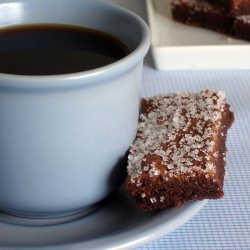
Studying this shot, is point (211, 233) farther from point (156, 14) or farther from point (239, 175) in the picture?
point (156, 14)

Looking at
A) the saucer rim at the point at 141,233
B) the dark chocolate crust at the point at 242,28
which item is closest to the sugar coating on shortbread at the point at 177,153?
the saucer rim at the point at 141,233

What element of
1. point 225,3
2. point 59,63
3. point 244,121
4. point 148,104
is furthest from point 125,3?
point 59,63

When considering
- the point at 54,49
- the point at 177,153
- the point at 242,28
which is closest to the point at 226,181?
the point at 177,153

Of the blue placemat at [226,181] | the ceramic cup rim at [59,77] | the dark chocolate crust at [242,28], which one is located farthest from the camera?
the dark chocolate crust at [242,28]

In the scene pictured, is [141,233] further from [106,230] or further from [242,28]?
[242,28]

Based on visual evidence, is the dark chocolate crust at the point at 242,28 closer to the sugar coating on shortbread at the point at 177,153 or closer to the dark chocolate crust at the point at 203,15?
the dark chocolate crust at the point at 203,15
